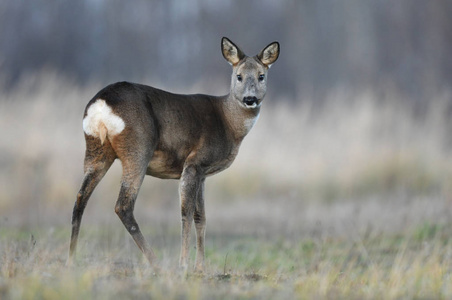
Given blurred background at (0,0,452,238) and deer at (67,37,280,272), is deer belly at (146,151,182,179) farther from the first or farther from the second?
blurred background at (0,0,452,238)

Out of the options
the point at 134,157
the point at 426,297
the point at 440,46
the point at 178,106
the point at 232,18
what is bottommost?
the point at 426,297

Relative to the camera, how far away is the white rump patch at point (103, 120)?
6801 mm

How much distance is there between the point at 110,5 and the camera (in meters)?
38.5

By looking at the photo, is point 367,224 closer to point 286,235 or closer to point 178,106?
point 286,235

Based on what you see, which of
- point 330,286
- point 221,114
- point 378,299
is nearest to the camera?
point 378,299

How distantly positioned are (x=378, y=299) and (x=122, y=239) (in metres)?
4.95

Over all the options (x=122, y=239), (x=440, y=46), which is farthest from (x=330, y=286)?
(x=440, y=46)

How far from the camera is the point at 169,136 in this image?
723cm

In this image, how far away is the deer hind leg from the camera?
6.88 meters

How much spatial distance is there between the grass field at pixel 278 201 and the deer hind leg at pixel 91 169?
17.9 inches

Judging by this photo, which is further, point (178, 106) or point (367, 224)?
point (367, 224)

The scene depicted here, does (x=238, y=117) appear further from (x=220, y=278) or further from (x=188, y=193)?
(x=220, y=278)

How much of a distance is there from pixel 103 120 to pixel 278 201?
6.09 meters

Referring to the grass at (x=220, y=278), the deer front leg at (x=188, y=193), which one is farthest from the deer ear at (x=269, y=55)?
the grass at (x=220, y=278)
